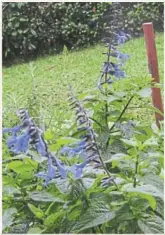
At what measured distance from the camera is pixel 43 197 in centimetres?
83

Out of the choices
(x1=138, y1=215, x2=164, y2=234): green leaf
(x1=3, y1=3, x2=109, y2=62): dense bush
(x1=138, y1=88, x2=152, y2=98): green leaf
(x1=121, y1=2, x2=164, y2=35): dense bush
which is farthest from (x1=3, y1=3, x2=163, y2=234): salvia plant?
(x1=121, y1=2, x2=164, y2=35): dense bush

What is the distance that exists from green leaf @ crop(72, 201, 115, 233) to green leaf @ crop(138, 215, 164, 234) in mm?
45

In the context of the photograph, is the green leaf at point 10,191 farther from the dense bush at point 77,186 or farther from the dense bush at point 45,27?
the dense bush at point 45,27

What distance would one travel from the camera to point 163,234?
789mm

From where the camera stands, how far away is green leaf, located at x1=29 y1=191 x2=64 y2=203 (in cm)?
81

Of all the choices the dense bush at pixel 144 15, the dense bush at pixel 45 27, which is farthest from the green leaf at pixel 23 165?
the dense bush at pixel 144 15

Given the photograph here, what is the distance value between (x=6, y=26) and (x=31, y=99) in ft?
7.27

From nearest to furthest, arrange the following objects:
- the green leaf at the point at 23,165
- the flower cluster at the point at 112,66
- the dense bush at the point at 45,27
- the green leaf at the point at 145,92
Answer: the green leaf at the point at 23,165, the green leaf at the point at 145,92, the flower cluster at the point at 112,66, the dense bush at the point at 45,27

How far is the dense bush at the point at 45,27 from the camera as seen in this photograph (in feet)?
9.41

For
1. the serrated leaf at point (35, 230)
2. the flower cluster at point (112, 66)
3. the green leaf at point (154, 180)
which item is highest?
the flower cluster at point (112, 66)

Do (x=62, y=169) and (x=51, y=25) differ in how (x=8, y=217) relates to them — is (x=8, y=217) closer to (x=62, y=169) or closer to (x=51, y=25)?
(x=62, y=169)

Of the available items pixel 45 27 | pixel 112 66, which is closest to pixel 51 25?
pixel 45 27

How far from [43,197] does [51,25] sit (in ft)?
8.35

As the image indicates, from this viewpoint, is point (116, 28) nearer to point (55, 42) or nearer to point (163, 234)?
point (163, 234)
